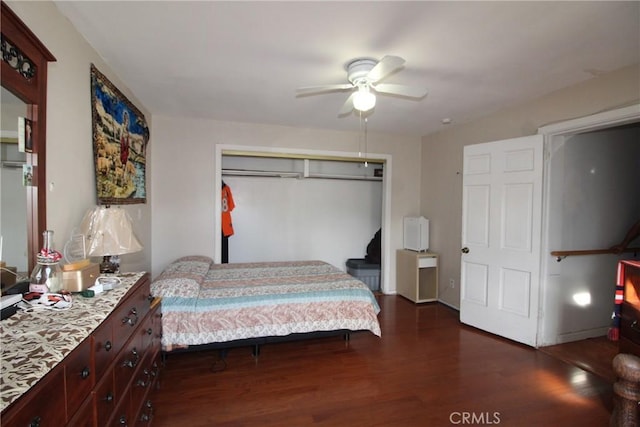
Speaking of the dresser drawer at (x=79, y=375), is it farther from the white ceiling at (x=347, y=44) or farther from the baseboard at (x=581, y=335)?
the baseboard at (x=581, y=335)

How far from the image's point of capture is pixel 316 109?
3564 millimetres

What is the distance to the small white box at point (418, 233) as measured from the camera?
15.0 feet

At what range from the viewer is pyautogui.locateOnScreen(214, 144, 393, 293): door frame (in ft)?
13.6

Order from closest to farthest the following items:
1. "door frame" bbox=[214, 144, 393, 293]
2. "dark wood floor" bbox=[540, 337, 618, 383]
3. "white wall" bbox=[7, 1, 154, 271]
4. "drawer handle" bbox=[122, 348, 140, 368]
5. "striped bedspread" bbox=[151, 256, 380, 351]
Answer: "drawer handle" bbox=[122, 348, 140, 368], "white wall" bbox=[7, 1, 154, 271], "striped bedspread" bbox=[151, 256, 380, 351], "dark wood floor" bbox=[540, 337, 618, 383], "door frame" bbox=[214, 144, 393, 293]

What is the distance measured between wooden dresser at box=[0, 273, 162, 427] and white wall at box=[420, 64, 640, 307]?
378 cm

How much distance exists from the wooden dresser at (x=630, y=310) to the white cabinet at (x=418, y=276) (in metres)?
2.36

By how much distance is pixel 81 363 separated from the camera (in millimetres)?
1025

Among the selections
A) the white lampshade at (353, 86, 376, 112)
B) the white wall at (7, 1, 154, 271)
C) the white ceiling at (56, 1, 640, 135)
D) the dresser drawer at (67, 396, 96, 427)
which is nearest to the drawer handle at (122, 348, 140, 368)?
the dresser drawer at (67, 396, 96, 427)

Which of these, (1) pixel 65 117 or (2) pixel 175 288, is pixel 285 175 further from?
(1) pixel 65 117

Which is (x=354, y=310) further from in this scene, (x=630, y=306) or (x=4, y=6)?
(x=4, y=6)

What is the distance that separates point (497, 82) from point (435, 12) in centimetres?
137

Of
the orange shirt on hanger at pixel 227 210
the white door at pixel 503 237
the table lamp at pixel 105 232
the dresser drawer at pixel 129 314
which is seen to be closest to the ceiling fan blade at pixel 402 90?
the white door at pixel 503 237

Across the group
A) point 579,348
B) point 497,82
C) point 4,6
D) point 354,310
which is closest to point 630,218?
point 579,348

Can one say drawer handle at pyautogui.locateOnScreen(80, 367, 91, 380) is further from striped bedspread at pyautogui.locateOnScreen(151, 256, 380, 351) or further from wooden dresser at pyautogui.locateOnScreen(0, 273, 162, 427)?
striped bedspread at pyautogui.locateOnScreen(151, 256, 380, 351)
